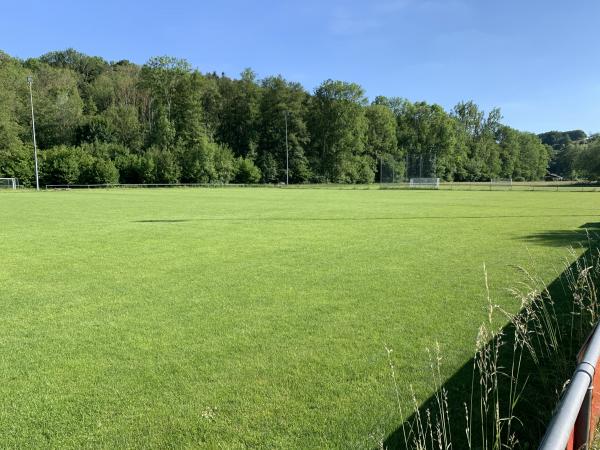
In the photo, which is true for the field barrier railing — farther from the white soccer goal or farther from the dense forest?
the dense forest

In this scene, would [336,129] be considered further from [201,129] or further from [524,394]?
[524,394]

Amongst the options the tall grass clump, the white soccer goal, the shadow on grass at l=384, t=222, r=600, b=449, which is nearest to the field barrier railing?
the tall grass clump

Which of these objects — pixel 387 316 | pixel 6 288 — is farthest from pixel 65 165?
pixel 387 316

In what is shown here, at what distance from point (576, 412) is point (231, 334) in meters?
4.33

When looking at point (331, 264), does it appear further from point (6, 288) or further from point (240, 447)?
point (240, 447)

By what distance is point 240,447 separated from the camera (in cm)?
327

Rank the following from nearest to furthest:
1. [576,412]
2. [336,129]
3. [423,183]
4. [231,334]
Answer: [576,412]
[231,334]
[423,183]
[336,129]

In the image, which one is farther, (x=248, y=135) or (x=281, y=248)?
(x=248, y=135)

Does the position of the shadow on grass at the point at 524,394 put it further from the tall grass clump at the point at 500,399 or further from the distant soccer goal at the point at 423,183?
the distant soccer goal at the point at 423,183

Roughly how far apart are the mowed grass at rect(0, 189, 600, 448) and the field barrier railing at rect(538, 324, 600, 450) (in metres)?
1.59

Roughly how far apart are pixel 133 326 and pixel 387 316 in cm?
329

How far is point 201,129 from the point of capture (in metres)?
80.1

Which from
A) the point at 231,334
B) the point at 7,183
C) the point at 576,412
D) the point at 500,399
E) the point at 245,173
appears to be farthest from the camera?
the point at 245,173

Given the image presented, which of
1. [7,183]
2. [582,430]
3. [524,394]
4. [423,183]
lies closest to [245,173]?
[423,183]
